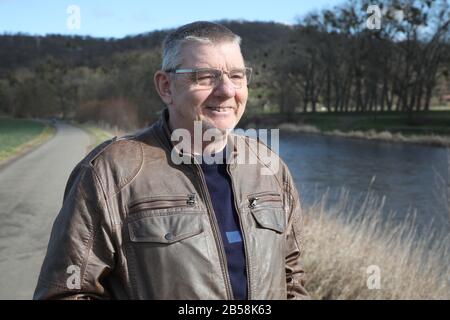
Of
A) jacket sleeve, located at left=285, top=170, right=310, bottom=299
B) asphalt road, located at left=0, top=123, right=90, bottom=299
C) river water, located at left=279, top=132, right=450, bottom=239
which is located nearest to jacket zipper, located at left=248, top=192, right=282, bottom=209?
jacket sleeve, located at left=285, top=170, right=310, bottom=299

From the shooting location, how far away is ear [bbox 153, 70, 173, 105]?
2031mm

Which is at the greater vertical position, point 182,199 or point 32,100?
point 182,199

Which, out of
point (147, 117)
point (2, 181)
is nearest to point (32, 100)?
point (147, 117)

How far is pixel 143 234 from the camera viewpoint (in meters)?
1.78

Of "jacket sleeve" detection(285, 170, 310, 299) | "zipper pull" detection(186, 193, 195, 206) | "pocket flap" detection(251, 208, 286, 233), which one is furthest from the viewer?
"jacket sleeve" detection(285, 170, 310, 299)

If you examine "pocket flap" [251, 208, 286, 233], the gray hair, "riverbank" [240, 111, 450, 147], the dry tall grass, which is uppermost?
the gray hair

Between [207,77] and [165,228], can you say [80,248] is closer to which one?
[165,228]

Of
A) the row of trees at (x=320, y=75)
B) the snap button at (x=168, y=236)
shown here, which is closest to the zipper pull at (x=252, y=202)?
the snap button at (x=168, y=236)

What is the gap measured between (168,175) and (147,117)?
113 ft

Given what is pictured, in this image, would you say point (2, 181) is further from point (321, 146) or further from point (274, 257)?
point (321, 146)

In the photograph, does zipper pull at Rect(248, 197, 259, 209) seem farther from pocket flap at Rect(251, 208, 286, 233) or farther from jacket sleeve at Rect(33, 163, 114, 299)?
jacket sleeve at Rect(33, 163, 114, 299)

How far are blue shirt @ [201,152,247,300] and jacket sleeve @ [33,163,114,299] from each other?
1.38 feet

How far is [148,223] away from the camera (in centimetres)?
179
